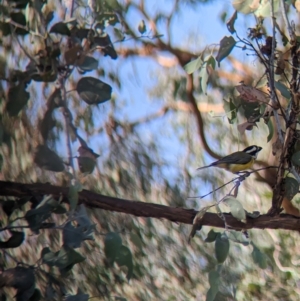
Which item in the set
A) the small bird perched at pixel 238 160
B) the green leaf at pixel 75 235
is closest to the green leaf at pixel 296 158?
the green leaf at pixel 75 235

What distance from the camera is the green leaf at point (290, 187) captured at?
2674 mm

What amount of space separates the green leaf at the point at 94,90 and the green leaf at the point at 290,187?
857 millimetres

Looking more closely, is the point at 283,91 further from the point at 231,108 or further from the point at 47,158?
the point at 47,158

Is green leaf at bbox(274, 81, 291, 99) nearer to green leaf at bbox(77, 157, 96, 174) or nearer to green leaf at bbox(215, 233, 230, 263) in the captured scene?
green leaf at bbox(215, 233, 230, 263)

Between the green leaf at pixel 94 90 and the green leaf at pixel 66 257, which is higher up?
the green leaf at pixel 94 90

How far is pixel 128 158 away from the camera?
12.0ft

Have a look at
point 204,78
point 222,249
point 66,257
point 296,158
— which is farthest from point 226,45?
point 66,257

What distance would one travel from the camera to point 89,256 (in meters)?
3.17

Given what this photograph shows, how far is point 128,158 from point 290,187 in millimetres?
1160

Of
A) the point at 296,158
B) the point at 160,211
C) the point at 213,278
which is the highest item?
the point at 296,158

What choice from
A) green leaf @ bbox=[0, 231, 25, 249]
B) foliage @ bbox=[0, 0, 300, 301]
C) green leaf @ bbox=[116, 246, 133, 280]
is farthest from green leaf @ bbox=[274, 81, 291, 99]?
green leaf @ bbox=[0, 231, 25, 249]

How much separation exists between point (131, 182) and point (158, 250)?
357mm

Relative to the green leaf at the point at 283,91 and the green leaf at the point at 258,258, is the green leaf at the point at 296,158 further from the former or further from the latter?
the green leaf at the point at 258,258

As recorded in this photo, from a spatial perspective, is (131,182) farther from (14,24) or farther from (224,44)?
(14,24)
